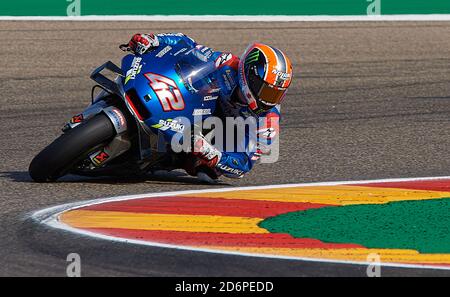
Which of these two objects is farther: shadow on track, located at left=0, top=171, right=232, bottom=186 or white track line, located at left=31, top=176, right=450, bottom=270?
shadow on track, located at left=0, top=171, right=232, bottom=186

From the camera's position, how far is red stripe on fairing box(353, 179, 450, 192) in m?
8.89

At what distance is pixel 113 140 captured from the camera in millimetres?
8719

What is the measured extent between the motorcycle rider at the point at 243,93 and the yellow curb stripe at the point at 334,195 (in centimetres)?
30

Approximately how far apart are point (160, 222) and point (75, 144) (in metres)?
1.23

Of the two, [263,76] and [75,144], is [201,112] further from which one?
[75,144]

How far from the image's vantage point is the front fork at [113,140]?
8680 mm

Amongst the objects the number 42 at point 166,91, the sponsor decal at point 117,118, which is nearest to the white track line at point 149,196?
the sponsor decal at point 117,118

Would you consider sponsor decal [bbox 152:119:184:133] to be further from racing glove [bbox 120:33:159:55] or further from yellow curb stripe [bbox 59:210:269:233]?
yellow curb stripe [bbox 59:210:269:233]

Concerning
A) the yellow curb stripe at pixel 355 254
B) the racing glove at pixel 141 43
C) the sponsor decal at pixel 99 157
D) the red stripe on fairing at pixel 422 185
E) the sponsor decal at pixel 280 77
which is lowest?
the yellow curb stripe at pixel 355 254

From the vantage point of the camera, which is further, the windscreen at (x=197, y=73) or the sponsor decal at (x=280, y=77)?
the windscreen at (x=197, y=73)

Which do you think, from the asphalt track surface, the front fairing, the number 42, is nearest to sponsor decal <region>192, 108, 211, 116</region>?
→ the front fairing

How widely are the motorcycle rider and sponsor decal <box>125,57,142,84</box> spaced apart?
108mm

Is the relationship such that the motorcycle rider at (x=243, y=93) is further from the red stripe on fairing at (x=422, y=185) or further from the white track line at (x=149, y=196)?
the red stripe on fairing at (x=422, y=185)

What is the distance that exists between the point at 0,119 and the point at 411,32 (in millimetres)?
7309
